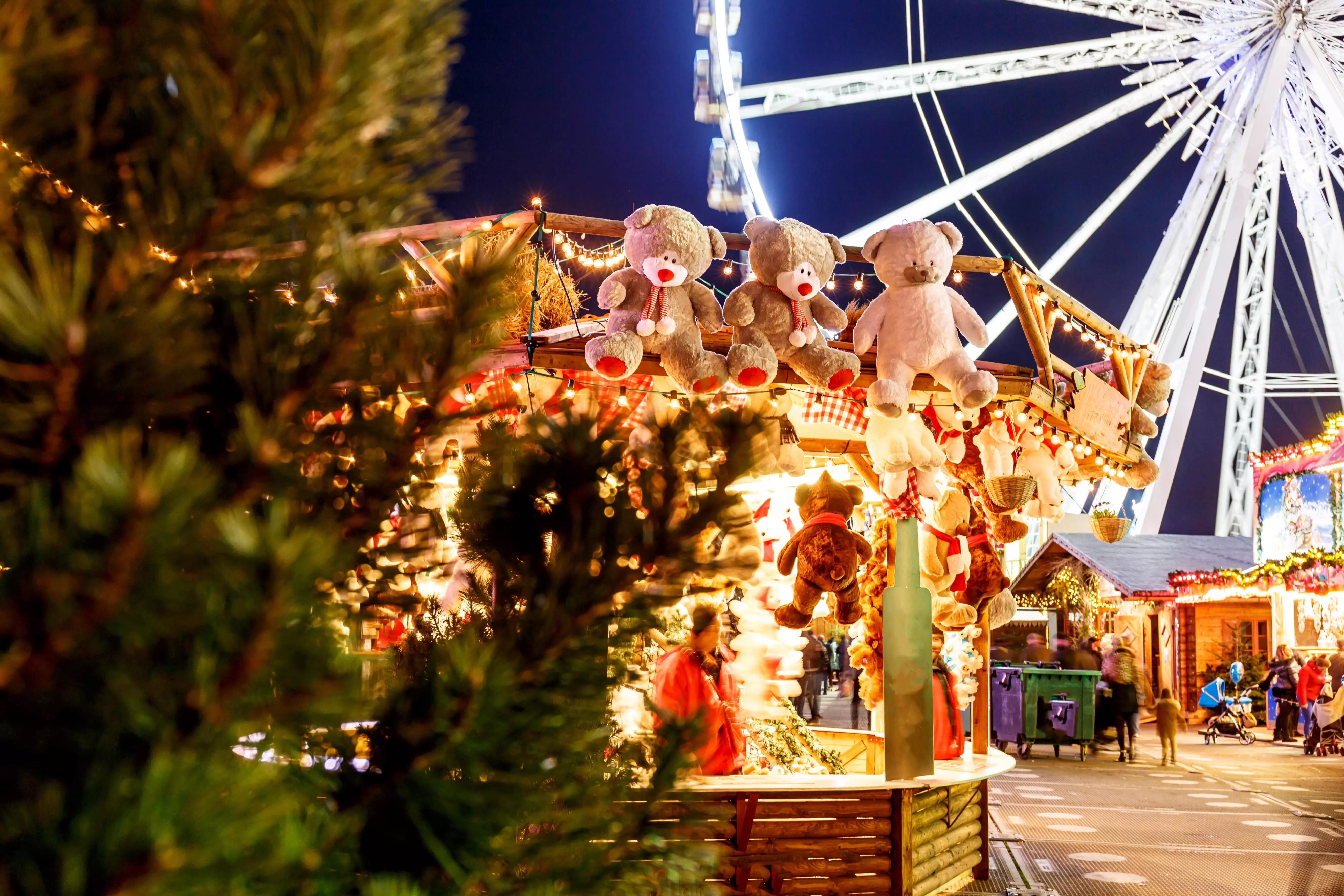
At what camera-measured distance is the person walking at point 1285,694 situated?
13.5m

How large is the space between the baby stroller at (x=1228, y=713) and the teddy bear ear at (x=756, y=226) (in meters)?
12.6

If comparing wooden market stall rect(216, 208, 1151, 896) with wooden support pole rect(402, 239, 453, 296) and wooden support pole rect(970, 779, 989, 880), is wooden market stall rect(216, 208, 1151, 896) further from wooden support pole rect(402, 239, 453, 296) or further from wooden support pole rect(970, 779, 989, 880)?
wooden support pole rect(402, 239, 453, 296)

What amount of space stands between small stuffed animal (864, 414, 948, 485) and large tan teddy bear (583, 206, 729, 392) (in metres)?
0.91

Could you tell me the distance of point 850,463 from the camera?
561cm

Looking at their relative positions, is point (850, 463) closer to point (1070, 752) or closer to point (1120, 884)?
point (1120, 884)

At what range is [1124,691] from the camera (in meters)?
11.2

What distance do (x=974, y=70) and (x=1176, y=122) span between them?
2904 mm

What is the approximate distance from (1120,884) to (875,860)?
1839mm

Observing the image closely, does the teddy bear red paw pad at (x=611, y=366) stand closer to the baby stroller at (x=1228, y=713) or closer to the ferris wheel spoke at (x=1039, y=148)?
the ferris wheel spoke at (x=1039, y=148)

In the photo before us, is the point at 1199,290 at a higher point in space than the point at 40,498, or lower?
higher

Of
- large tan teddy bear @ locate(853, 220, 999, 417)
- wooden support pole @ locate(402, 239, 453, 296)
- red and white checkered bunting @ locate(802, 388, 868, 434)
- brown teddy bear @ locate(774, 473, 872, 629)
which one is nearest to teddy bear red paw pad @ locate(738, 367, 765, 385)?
large tan teddy bear @ locate(853, 220, 999, 417)

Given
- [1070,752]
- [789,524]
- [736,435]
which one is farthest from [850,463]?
[1070,752]

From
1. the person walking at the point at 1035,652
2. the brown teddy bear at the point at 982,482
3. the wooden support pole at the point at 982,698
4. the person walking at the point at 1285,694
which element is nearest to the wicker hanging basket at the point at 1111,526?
the brown teddy bear at the point at 982,482

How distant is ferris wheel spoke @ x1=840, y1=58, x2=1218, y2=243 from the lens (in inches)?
485
